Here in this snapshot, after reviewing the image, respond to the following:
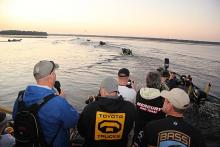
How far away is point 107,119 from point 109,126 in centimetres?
15

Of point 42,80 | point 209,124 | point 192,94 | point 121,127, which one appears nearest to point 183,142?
point 121,127

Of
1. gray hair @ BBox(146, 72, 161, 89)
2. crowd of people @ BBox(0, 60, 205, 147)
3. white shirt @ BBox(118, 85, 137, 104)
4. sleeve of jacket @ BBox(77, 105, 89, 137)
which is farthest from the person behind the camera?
white shirt @ BBox(118, 85, 137, 104)

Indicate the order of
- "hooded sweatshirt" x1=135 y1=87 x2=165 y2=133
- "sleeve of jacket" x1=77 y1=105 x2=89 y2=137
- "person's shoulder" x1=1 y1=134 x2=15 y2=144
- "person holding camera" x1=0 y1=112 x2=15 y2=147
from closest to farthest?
"sleeve of jacket" x1=77 y1=105 x2=89 y2=137, "person holding camera" x1=0 y1=112 x2=15 y2=147, "person's shoulder" x1=1 y1=134 x2=15 y2=144, "hooded sweatshirt" x1=135 y1=87 x2=165 y2=133

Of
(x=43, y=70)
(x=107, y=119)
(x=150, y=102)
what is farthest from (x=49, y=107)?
(x=150, y=102)

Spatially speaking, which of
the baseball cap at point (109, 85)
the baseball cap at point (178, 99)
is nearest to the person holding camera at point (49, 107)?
the baseball cap at point (109, 85)

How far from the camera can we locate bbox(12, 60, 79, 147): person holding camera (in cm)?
377

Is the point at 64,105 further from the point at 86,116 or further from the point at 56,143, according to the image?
the point at 56,143

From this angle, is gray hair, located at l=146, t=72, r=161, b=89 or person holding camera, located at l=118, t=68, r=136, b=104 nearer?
gray hair, located at l=146, t=72, r=161, b=89

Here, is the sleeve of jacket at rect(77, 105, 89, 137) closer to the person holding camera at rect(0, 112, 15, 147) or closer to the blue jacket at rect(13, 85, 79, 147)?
the blue jacket at rect(13, 85, 79, 147)

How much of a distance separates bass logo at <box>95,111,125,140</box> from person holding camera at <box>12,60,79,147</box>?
1.36ft

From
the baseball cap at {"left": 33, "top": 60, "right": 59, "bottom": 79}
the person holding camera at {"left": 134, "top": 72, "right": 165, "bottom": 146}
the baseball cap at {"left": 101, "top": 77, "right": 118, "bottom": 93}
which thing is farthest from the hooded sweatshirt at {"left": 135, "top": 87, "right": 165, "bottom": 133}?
the baseball cap at {"left": 33, "top": 60, "right": 59, "bottom": 79}

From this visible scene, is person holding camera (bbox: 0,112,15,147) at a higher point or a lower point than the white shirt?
lower

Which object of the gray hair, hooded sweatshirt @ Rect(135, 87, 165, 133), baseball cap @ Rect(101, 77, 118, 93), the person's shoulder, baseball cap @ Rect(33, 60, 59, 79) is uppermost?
baseball cap @ Rect(33, 60, 59, 79)

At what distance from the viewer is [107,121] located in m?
3.95
